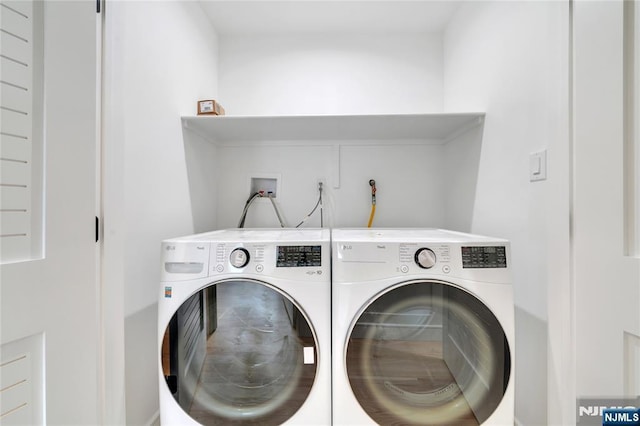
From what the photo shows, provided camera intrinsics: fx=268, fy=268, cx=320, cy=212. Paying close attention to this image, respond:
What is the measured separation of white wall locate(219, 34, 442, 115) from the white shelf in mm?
271

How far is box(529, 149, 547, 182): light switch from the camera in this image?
108 centimetres

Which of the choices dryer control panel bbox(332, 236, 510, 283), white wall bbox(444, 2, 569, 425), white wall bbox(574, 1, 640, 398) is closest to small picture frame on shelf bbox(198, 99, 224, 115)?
dryer control panel bbox(332, 236, 510, 283)

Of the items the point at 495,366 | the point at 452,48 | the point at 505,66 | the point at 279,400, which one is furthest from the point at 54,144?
the point at 452,48

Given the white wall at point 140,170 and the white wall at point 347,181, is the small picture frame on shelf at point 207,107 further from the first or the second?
the white wall at point 347,181

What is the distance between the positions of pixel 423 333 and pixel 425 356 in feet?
0.28

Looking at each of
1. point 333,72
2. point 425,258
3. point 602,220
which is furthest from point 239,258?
point 333,72

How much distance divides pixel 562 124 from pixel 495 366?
0.94 m

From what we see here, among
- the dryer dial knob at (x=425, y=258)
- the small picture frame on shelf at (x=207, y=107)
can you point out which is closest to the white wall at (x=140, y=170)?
the small picture frame on shelf at (x=207, y=107)

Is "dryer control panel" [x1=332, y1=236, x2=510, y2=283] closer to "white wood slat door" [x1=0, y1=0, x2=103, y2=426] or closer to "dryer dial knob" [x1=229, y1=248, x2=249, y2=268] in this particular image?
"dryer dial knob" [x1=229, y1=248, x2=249, y2=268]

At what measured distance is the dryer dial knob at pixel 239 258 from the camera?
3.36 ft

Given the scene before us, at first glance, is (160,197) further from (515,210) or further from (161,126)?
(515,210)

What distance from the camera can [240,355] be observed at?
40.9 inches

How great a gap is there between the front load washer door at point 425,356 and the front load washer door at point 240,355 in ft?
0.70

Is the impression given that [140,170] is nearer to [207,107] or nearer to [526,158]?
[207,107]
